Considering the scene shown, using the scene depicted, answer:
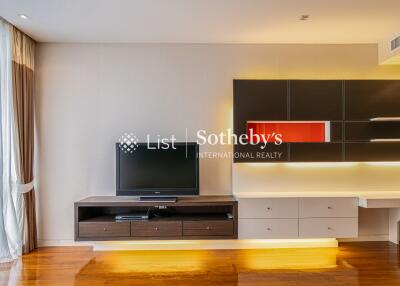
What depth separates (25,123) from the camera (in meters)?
3.62

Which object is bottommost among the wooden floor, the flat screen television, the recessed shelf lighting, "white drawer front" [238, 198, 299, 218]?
the wooden floor

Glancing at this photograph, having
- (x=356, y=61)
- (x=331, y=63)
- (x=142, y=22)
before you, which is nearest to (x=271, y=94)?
(x=331, y=63)

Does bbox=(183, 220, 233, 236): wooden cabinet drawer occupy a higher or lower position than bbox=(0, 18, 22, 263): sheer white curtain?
lower

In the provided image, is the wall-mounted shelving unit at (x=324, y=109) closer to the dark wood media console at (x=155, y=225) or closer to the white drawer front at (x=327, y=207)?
the white drawer front at (x=327, y=207)

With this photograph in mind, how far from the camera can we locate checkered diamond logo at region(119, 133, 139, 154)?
12.2ft

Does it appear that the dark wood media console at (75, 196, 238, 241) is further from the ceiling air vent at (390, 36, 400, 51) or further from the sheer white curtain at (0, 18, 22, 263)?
the ceiling air vent at (390, 36, 400, 51)

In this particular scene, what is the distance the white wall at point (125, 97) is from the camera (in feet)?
12.9

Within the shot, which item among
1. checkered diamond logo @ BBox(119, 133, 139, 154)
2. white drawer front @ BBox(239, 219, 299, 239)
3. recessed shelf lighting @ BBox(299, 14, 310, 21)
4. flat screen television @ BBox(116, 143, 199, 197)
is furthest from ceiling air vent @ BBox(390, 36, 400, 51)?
checkered diamond logo @ BBox(119, 133, 139, 154)

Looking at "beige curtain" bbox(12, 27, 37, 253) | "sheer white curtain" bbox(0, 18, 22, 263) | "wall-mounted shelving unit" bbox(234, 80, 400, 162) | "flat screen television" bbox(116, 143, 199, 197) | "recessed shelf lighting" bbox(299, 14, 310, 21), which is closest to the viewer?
"recessed shelf lighting" bbox(299, 14, 310, 21)

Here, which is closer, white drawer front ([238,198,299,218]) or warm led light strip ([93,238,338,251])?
white drawer front ([238,198,299,218])

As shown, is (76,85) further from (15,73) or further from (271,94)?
(271,94)

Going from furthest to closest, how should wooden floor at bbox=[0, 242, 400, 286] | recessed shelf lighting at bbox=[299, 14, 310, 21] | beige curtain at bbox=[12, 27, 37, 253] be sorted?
beige curtain at bbox=[12, 27, 37, 253] < recessed shelf lighting at bbox=[299, 14, 310, 21] < wooden floor at bbox=[0, 242, 400, 286]

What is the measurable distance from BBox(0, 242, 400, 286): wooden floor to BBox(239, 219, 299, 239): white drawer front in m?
0.21

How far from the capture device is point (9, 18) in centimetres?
320
